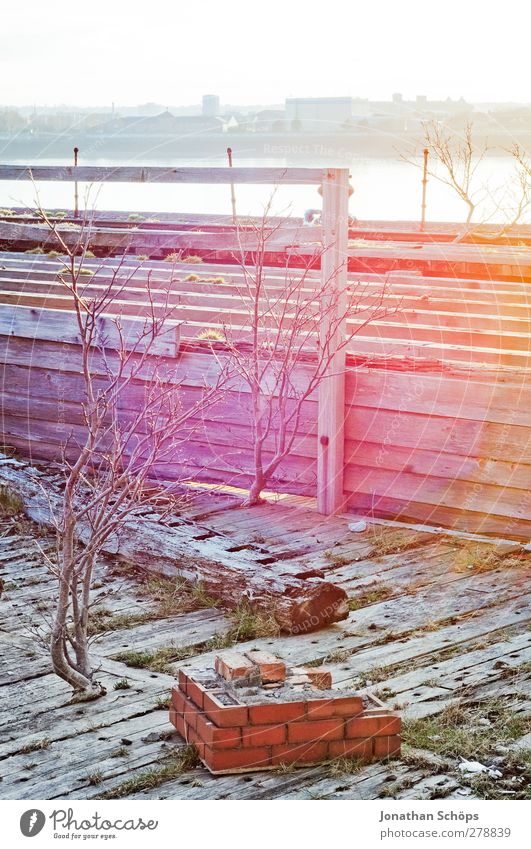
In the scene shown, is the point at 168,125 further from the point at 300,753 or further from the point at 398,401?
the point at 300,753

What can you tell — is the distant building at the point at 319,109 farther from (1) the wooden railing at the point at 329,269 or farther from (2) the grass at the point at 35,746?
(2) the grass at the point at 35,746

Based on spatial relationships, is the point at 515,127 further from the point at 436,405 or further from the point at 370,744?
the point at 370,744

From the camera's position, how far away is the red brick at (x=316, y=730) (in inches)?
141

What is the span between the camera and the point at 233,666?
3.73m

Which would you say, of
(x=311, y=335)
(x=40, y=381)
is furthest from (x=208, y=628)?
(x=40, y=381)

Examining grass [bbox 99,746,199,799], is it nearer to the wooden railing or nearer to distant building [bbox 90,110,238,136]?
distant building [bbox 90,110,238,136]

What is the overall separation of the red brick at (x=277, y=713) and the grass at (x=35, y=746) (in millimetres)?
717

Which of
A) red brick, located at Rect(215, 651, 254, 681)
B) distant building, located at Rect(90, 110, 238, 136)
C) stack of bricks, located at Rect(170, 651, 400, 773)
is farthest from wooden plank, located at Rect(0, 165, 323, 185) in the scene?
stack of bricks, located at Rect(170, 651, 400, 773)

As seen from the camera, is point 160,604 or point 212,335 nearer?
point 160,604

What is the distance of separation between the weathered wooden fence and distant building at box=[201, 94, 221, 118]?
2.74 ft

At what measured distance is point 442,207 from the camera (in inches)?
534

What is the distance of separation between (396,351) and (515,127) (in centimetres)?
164

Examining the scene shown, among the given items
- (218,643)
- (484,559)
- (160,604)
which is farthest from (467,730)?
(484,559)

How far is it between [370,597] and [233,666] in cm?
167
